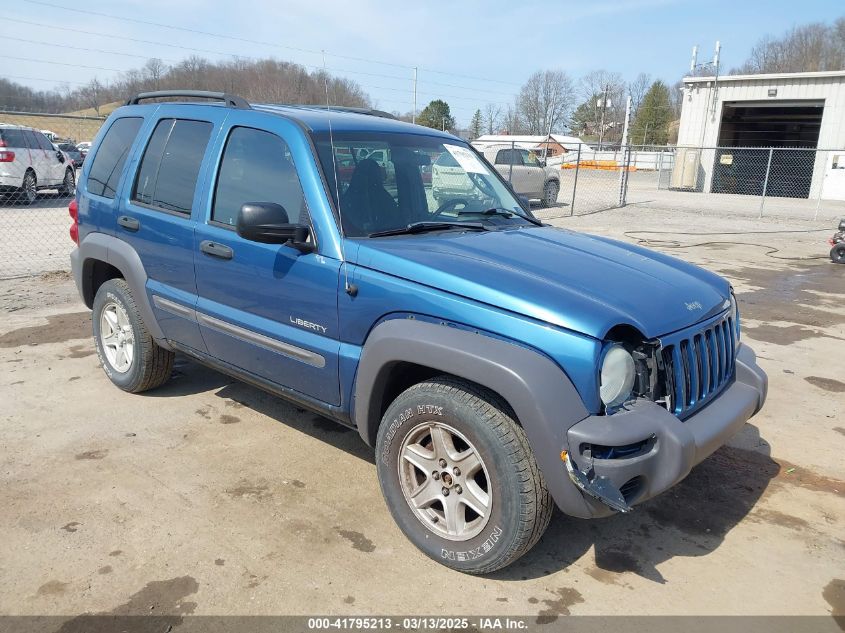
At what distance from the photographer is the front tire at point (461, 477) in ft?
8.88

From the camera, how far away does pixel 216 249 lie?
376 centimetres

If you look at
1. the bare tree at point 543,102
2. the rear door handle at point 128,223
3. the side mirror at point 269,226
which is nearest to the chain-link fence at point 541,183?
the side mirror at point 269,226

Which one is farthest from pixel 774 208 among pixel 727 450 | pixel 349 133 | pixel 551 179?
pixel 349 133

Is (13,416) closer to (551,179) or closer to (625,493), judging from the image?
(625,493)

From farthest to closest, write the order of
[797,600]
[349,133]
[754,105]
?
[754,105] < [349,133] < [797,600]

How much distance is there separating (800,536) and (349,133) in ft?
10.2

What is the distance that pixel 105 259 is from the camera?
15.2ft

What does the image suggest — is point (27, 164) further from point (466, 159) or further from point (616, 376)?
point (616, 376)

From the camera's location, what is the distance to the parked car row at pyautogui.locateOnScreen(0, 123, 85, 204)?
15.5 m

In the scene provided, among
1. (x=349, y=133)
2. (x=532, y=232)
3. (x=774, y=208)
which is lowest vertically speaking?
(x=774, y=208)

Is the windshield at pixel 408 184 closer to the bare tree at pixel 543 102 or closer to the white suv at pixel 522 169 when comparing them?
the white suv at pixel 522 169

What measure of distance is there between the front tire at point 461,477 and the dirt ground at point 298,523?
0.54 ft

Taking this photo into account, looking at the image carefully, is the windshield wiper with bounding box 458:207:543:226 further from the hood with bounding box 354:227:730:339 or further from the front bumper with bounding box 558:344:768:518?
the front bumper with bounding box 558:344:768:518

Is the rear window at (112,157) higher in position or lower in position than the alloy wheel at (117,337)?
higher
